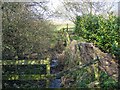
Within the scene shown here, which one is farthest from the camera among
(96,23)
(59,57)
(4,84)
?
(96,23)

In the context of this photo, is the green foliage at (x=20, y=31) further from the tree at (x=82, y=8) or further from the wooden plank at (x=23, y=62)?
the tree at (x=82, y=8)

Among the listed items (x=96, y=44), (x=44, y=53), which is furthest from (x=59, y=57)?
(x=96, y=44)

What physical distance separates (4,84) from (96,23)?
3309 mm

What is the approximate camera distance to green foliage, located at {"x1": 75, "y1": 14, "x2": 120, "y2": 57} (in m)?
7.14

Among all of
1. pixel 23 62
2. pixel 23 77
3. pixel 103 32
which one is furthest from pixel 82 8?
pixel 23 77

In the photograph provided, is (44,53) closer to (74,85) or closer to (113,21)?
(74,85)

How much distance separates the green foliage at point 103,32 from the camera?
23.4ft

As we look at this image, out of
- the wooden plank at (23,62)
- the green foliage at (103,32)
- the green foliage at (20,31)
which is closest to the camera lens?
the green foliage at (20,31)

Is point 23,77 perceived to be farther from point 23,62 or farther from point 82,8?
point 82,8

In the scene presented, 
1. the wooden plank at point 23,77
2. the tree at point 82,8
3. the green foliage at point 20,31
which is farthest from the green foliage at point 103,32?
the wooden plank at point 23,77

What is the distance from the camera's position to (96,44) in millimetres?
7492

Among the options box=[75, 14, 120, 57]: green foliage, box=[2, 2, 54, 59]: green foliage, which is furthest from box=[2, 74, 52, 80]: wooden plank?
box=[75, 14, 120, 57]: green foliage

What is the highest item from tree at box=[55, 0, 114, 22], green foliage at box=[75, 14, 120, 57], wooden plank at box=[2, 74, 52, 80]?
tree at box=[55, 0, 114, 22]

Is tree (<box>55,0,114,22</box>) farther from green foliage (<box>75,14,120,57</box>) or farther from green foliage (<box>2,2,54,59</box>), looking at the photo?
green foliage (<box>2,2,54,59</box>)
